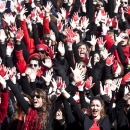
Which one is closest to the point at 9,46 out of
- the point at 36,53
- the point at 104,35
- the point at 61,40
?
the point at 36,53

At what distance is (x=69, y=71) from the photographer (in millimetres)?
8344

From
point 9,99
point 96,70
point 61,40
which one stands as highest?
point 61,40

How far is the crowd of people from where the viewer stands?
6.49 m

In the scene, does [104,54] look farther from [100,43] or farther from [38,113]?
[38,113]

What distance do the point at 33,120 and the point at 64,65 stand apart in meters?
2.11

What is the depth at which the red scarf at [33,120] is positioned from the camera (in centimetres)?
623

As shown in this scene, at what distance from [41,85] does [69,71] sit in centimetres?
66

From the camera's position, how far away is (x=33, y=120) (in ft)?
20.6

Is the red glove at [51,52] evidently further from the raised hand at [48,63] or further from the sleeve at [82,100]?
the sleeve at [82,100]

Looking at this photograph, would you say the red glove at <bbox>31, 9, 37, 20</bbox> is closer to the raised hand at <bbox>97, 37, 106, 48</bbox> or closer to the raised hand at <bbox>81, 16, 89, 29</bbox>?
the raised hand at <bbox>81, 16, 89, 29</bbox>

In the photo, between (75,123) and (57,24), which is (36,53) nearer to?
(57,24)

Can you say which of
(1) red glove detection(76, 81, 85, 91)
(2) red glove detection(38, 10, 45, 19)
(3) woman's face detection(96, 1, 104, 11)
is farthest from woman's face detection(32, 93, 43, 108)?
(3) woman's face detection(96, 1, 104, 11)

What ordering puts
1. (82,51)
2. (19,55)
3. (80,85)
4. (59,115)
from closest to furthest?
(59,115) → (80,85) → (19,55) → (82,51)

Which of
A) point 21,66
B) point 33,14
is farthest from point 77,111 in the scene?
point 33,14
